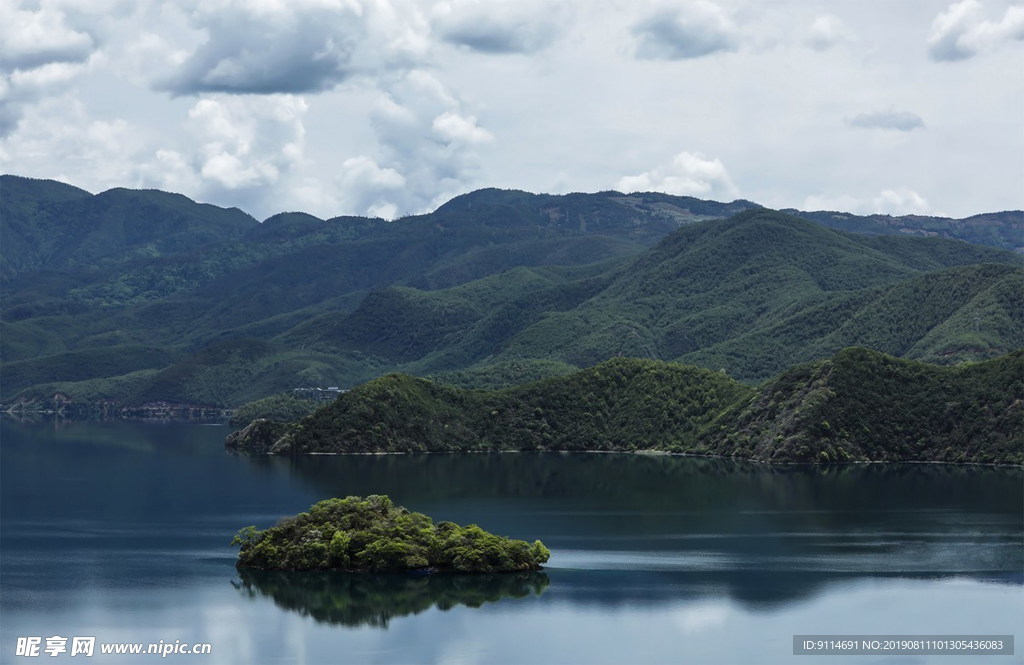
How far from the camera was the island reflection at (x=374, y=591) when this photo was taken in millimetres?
119938

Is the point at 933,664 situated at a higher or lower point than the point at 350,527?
lower

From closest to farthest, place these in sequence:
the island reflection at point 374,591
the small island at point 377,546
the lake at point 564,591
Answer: the lake at point 564,591
the island reflection at point 374,591
the small island at point 377,546

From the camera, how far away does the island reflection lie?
120 m

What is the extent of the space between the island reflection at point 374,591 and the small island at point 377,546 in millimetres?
1049

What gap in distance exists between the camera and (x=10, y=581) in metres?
136

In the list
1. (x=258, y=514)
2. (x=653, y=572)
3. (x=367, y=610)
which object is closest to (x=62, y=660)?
(x=367, y=610)

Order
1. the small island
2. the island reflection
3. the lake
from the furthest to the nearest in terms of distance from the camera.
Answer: the small island
the island reflection
the lake

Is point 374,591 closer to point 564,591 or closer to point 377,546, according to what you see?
point 377,546

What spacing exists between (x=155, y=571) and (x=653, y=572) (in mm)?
47555

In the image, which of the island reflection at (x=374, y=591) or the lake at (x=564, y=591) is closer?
the lake at (x=564, y=591)

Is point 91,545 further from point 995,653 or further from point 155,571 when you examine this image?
point 995,653

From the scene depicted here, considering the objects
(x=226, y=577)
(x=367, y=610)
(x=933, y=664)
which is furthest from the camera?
(x=226, y=577)

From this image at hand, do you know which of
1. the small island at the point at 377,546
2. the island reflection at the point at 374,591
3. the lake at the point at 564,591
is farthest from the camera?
the small island at the point at 377,546

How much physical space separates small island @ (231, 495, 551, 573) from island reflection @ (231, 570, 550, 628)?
1.05 meters
